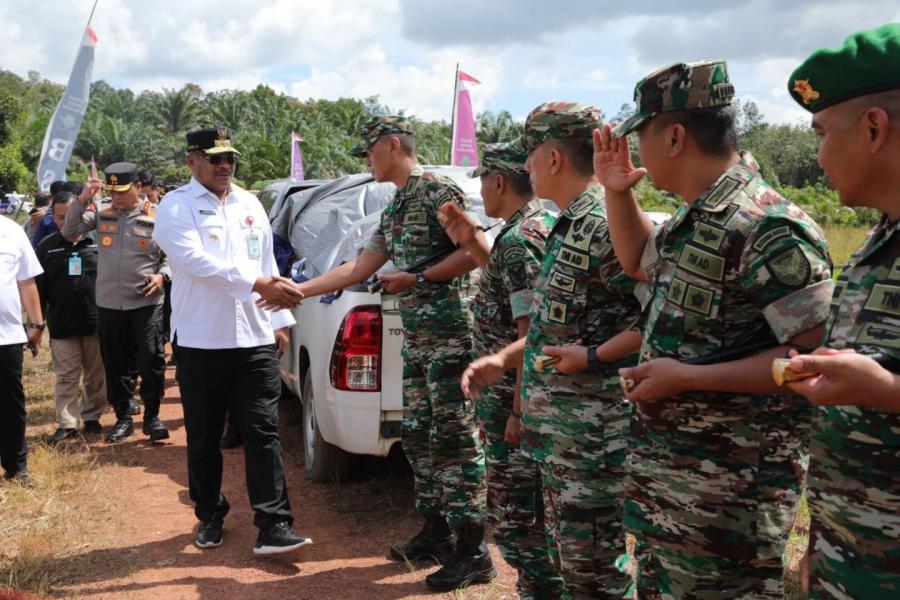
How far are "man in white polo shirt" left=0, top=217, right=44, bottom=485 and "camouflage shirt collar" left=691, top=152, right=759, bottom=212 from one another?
4842 mm

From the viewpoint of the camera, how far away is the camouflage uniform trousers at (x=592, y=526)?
2.78 metres

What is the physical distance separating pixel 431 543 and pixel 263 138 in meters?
29.9

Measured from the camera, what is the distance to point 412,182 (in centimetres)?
438

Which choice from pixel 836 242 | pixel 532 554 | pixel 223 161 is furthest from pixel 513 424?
pixel 836 242

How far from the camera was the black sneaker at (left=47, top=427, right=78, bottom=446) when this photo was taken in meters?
6.99

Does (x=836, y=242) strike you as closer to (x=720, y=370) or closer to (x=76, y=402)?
(x=76, y=402)

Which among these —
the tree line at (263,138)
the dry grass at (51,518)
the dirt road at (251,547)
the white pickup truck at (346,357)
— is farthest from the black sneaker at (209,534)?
the tree line at (263,138)

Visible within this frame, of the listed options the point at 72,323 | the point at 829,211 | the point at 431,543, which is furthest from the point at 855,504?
the point at 829,211

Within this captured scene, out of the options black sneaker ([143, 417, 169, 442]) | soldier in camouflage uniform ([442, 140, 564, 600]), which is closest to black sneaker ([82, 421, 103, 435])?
black sneaker ([143, 417, 169, 442])

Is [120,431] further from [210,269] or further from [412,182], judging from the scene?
[412,182]

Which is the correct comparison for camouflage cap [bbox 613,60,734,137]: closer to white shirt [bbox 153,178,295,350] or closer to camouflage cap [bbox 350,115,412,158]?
camouflage cap [bbox 350,115,412,158]

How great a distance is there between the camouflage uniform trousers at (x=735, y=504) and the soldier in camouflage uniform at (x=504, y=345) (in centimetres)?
104

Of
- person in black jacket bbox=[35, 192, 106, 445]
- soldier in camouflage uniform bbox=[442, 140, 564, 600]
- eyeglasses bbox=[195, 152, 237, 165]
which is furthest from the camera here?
person in black jacket bbox=[35, 192, 106, 445]

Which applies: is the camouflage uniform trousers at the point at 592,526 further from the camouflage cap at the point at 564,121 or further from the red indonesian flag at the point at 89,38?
the red indonesian flag at the point at 89,38
